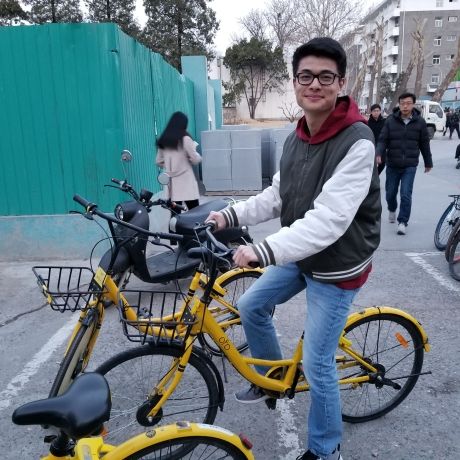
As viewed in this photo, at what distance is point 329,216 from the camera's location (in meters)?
1.88

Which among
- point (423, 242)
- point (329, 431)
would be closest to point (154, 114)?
point (423, 242)


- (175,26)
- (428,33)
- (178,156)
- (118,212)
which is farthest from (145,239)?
(428,33)

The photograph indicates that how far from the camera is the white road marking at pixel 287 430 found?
2599 millimetres

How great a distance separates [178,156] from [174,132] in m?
0.30

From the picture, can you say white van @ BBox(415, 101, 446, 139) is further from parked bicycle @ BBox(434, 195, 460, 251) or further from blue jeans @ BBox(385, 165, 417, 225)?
parked bicycle @ BBox(434, 195, 460, 251)

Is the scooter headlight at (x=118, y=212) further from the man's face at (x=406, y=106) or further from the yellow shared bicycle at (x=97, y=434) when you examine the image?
the man's face at (x=406, y=106)

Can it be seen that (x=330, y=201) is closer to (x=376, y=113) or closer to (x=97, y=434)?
Answer: (x=97, y=434)

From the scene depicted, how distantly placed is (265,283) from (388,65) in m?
65.3

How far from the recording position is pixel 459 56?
83.9 feet

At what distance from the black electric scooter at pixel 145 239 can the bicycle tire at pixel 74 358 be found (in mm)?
558

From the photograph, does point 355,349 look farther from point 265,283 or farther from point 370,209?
point 370,209

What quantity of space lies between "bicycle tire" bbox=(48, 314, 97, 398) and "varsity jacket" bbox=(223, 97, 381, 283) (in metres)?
1.26

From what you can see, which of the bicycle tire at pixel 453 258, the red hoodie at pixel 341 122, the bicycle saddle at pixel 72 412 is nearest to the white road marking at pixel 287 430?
the red hoodie at pixel 341 122

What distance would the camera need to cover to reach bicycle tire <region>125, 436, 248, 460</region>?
5.73ft
